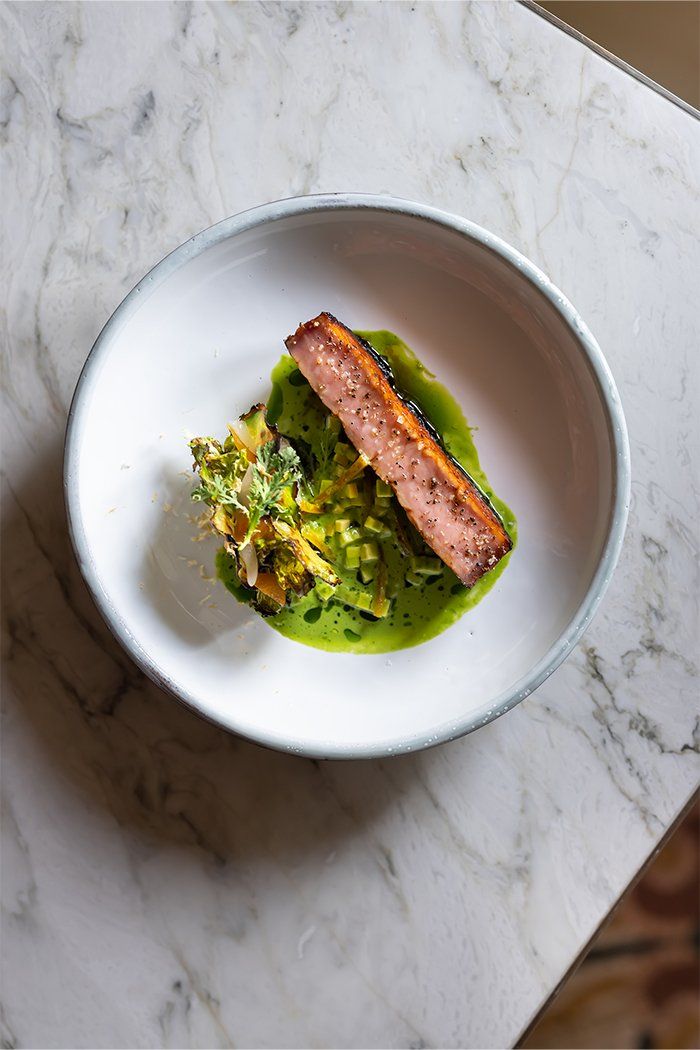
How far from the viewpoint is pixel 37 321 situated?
4.72 ft

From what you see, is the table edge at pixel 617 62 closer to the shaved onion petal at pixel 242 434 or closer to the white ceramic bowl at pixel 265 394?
the white ceramic bowl at pixel 265 394

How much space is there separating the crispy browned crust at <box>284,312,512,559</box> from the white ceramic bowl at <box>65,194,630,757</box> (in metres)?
0.05

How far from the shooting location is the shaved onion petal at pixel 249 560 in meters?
1.31

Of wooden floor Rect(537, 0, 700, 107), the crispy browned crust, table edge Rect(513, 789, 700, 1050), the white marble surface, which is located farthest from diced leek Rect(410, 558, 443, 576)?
wooden floor Rect(537, 0, 700, 107)

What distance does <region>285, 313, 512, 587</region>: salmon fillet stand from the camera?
1.37m

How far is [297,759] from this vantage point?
1.46 metres

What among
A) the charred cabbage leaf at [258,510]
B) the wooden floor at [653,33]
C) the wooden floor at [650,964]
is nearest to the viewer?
the charred cabbage leaf at [258,510]

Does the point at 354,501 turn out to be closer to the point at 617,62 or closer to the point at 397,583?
the point at 397,583

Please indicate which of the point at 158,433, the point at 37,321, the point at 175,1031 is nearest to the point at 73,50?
the point at 37,321

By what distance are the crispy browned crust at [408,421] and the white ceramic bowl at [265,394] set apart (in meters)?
0.05

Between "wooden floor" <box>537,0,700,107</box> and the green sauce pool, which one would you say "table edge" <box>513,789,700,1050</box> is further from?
"wooden floor" <box>537,0,700,107</box>

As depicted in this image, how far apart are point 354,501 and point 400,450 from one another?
0.39 ft

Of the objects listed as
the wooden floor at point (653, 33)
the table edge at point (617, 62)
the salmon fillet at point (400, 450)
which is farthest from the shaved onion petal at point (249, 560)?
the wooden floor at point (653, 33)

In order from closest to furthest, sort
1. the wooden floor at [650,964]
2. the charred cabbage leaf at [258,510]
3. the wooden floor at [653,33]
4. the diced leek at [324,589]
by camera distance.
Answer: the charred cabbage leaf at [258,510] → the diced leek at [324,589] → the wooden floor at [653,33] → the wooden floor at [650,964]
